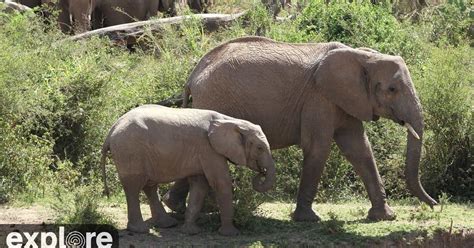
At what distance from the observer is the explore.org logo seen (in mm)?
9273

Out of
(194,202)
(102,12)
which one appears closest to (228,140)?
(194,202)

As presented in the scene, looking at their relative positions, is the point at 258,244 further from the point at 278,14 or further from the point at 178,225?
the point at 278,14

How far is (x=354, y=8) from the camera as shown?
1553 centimetres

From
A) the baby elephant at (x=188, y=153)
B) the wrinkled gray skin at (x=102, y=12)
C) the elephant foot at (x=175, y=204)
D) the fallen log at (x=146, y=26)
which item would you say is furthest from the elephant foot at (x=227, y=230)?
the wrinkled gray skin at (x=102, y=12)

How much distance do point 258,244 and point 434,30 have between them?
28.8ft

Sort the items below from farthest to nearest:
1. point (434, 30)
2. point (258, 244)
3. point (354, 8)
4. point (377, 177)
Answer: point (434, 30) < point (354, 8) < point (377, 177) < point (258, 244)

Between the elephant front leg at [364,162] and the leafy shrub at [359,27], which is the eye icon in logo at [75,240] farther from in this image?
the leafy shrub at [359,27]

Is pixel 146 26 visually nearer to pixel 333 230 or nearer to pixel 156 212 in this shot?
pixel 156 212

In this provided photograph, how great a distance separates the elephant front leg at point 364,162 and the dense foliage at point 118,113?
104cm

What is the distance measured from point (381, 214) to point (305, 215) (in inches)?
30.2

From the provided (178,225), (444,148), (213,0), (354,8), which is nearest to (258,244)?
(178,225)

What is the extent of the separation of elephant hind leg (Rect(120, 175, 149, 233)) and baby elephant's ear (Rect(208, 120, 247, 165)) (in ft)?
2.47

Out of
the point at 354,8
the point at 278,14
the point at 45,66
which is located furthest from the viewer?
the point at 278,14

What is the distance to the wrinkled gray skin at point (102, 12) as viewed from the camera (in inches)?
704
